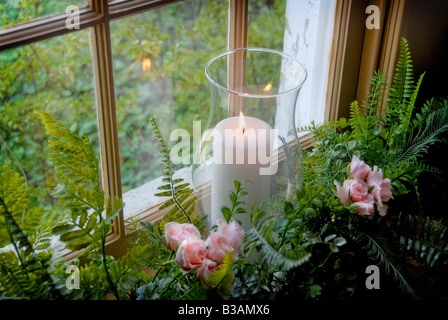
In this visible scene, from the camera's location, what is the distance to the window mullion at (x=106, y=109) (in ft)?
2.64

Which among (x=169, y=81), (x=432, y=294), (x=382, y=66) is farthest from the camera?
(x=382, y=66)

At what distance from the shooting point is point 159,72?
960 millimetres

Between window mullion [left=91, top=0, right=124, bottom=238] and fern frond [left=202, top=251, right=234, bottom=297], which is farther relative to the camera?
window mullion [left=91, top=0, right=124, bottom=238]

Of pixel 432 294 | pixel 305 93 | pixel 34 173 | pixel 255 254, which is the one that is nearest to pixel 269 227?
pixel 255 254

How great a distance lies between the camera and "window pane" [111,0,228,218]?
0.89 meters

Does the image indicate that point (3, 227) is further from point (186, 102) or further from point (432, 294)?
point (432, 294)

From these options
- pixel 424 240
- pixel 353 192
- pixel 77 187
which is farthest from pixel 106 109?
pixel 424 240

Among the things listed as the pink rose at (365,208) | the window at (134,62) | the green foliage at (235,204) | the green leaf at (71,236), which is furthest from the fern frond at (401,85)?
the green leaf at (71,236)

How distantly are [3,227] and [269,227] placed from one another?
1.13 ft

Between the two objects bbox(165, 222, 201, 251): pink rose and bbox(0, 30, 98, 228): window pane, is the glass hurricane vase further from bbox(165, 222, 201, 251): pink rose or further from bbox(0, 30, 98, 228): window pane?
bbox(0, 30, 98, 228): window pane

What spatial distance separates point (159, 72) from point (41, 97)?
0.24m

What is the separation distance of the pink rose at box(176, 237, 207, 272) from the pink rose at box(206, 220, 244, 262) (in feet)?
0.03

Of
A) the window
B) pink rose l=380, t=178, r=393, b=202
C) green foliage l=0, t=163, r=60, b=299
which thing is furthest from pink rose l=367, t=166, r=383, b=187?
green foliage l=0, t=163, r=60, b=299

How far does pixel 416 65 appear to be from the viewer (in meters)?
1.19
